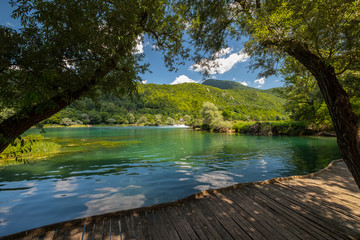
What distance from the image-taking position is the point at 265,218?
387cm

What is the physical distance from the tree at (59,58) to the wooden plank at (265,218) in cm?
396

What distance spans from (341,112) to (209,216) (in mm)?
3463

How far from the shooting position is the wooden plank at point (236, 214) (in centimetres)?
334

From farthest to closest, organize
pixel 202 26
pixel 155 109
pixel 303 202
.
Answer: pixel 155 109 < pixel 202 26 < pixel 303 202

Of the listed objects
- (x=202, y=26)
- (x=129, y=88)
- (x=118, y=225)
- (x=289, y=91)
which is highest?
(x=289, y=91)

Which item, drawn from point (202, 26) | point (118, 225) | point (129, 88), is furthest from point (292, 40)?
point (118, 225)

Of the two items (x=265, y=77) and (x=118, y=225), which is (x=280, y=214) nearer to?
(x=118, y=225)

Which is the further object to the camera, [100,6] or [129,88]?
[129,88]

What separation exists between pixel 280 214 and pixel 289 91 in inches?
1077

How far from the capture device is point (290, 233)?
10.9 feet

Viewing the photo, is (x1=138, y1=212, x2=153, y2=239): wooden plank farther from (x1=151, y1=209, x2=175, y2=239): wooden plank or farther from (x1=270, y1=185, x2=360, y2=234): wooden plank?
(x1=270, y1=185, x2=360, y2=234): wooden plank

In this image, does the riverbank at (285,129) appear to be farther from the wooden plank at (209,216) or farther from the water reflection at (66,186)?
the wooden plank at (209,216)

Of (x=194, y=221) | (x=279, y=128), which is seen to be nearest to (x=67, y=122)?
(x=279, y=128)

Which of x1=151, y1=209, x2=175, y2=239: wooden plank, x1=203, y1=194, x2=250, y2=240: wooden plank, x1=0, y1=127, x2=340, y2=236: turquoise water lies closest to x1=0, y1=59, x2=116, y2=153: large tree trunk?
x1=151, y1=209, x2=175, y2=239: wooden plank
